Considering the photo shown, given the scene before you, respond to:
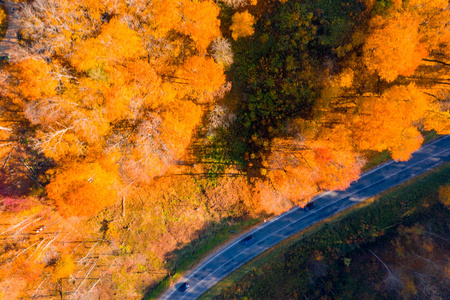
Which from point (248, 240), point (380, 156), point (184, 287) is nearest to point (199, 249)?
point (184, 287)

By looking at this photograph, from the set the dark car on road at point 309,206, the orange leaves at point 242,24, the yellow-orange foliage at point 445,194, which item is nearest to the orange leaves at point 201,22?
the orange leaves at point 242,24

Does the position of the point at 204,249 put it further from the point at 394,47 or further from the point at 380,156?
the point at 394,47

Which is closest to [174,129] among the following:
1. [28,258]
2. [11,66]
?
[11,66]

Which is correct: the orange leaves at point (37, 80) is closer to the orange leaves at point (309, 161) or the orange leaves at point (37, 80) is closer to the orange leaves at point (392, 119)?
the orange leaves at point (309, 161)

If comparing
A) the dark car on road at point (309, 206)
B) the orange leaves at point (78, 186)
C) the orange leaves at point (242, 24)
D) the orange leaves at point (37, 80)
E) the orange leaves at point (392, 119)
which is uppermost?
the orange leaves at point (37, 80)

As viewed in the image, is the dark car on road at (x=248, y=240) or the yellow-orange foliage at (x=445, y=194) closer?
the dark car on road at (x=248, y=240)

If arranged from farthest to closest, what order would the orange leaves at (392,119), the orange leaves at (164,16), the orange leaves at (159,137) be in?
the orange leaves at (159,137), the orange leaves at (392,119), the orange leaves at (164,16)

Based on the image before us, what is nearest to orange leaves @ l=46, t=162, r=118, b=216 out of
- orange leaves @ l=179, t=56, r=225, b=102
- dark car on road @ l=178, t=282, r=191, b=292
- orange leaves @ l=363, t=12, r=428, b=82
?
orange leaves @ l=179, t=56, r=225, b=102

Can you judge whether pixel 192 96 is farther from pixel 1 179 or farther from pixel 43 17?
pixel 1 179
